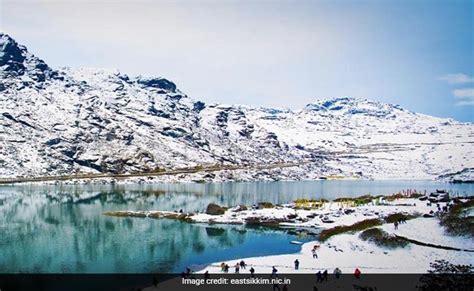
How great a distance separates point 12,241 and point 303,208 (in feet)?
209

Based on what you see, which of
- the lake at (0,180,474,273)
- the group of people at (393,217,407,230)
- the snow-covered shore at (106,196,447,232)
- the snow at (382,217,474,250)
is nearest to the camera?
the snow at (382,217,474,250)

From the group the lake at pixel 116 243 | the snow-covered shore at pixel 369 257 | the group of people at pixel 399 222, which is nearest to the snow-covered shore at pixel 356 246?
the snow-covered shore at pixel 369 257

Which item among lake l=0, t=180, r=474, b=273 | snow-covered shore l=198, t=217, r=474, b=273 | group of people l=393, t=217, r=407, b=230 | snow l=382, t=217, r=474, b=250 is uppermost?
group of people l=393, t=217, r=407, b=230

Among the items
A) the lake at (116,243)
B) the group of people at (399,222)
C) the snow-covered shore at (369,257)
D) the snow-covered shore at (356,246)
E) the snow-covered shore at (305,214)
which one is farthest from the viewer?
the snow-covered shore at (305,214)

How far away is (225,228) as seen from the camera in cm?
8956

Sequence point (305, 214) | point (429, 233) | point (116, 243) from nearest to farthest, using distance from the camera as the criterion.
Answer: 1. point (429, 233)
2. point (116, 243)
3. point (305, 214)

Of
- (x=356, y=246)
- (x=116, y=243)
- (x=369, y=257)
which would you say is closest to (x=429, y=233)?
(x=356, y=246)

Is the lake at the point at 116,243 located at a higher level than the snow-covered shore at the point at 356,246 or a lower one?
lower

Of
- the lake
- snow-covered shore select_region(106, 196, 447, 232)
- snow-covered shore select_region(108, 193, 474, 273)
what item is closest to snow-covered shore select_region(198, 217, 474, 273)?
snow-covered shore select_region(108, 193, 474, 273)

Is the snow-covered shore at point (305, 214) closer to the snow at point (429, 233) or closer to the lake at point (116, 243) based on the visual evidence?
the lake at point (116, 243)

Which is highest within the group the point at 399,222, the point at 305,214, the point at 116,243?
the point at 399,222

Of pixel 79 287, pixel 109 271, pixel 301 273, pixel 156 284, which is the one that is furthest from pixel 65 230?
pixel 301 273

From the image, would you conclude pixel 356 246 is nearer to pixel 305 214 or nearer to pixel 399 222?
pixel 399 222

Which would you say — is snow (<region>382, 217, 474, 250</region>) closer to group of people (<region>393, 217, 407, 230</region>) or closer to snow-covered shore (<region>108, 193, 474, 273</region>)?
snow-covered shore (<region>108, 193, 474, 273</region>)
